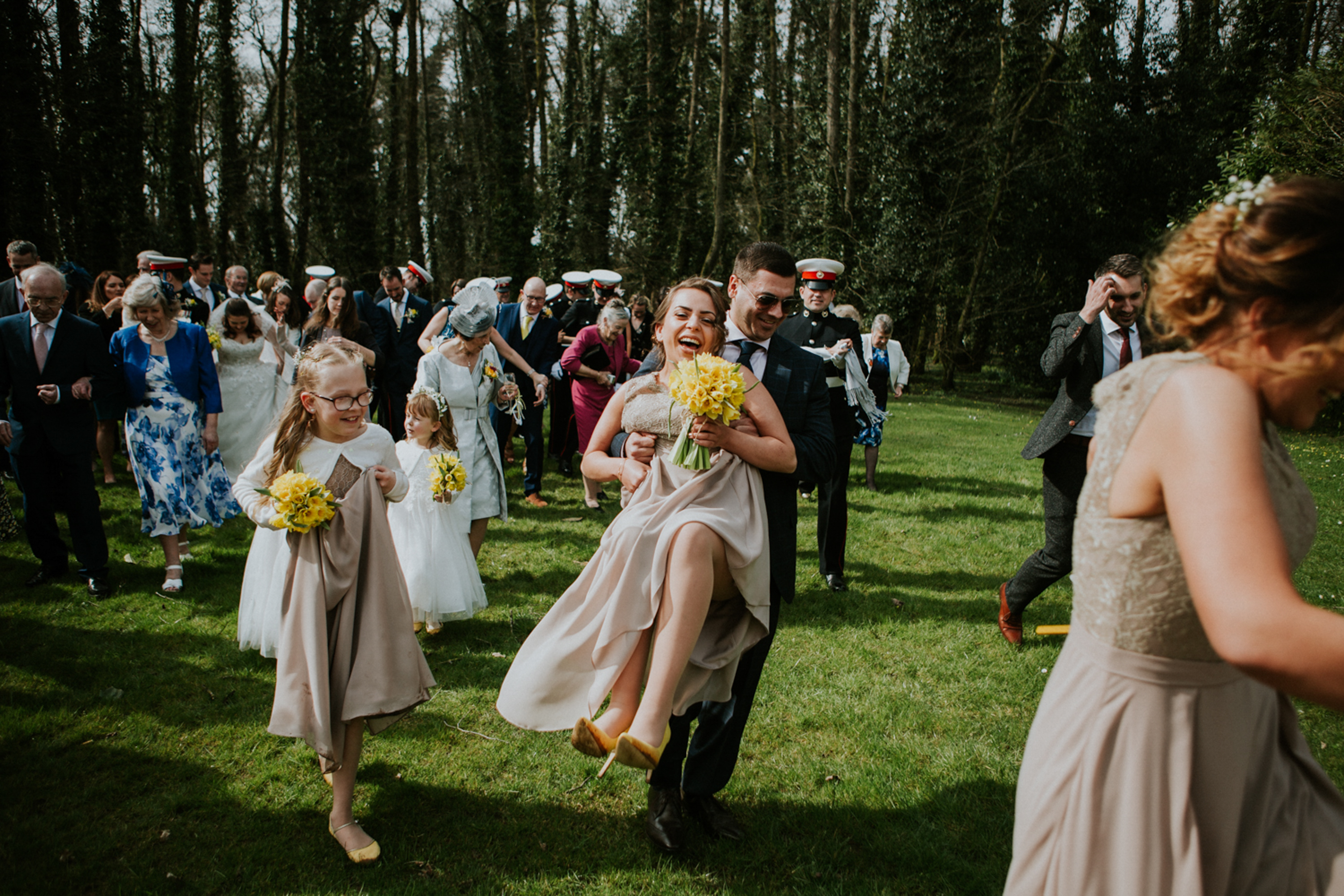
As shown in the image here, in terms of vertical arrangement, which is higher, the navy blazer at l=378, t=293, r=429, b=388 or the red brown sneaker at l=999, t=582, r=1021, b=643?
the navy blazer at l=378, t=293, r=429, b=388

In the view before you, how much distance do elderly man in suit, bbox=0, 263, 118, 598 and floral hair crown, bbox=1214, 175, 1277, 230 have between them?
7.29 metres

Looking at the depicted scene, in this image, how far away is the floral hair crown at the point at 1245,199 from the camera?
1.47m

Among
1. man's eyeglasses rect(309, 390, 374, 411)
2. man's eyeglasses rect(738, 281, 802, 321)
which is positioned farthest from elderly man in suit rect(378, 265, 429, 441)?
man's eyeglasses rect(738, 281, 802, 321)

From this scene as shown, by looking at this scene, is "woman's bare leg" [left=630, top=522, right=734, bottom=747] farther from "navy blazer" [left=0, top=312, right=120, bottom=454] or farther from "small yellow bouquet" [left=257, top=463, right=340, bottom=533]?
"navy blazer" [left=0, top=312, right=120, bottom=454]

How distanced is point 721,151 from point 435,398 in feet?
71.8

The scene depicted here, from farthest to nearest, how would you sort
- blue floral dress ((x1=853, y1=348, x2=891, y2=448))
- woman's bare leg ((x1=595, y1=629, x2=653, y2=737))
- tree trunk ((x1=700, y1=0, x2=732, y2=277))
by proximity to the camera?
tree trunk ((x1=700, y1=0, x2=732, y2=277)), blue floral dress ((x1=853, y1=348, x2=891, y2=448)), woman's bare leg ((x1=595, y1=629, x2=653, y2=737))

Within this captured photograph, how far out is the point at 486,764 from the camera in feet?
13.2

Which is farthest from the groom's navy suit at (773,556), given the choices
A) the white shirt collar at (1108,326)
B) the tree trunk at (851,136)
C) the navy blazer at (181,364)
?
the tree trunk at (851,136)

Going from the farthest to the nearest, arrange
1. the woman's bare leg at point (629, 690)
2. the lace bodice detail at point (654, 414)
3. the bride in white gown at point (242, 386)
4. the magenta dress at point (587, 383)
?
the magenta dress at point (587, 383) < the bride in white gown at point (242, 386) < the lace bodice detail at point (654, 414) < the woman's bare leg at point (629, 690)

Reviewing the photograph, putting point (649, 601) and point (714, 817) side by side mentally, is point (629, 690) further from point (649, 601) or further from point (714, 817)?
point (714, 817)

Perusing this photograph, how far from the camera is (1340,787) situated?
3.90m

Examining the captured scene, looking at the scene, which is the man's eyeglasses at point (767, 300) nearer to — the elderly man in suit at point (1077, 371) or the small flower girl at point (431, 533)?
the elderly man in suit at point (1077, 371)

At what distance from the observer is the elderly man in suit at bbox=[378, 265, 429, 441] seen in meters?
10.1

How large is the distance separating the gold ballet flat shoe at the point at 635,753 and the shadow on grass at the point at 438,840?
89 cm
